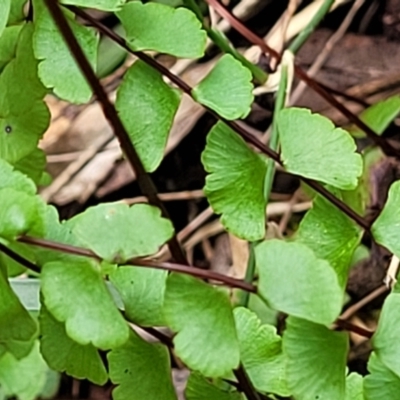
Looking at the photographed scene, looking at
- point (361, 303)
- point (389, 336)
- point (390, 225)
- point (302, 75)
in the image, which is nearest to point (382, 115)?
point (302, 75)

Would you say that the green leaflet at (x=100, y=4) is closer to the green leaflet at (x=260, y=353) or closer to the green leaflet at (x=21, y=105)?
the green leaflet at (x=21, y=105)

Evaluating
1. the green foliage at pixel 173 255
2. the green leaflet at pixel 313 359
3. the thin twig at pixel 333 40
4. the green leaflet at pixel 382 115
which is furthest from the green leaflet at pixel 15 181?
the thin twig at pixel 333 40

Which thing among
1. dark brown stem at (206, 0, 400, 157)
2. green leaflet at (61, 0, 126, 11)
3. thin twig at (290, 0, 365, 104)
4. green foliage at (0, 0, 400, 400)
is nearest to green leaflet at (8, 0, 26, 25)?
green foliage at (0, 0, 400, 400)

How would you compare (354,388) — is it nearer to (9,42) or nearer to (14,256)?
(14,256)

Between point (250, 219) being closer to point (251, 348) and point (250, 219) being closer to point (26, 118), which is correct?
point (251, 348)

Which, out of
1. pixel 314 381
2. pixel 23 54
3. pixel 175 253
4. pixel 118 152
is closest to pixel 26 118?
pixel 23 54
